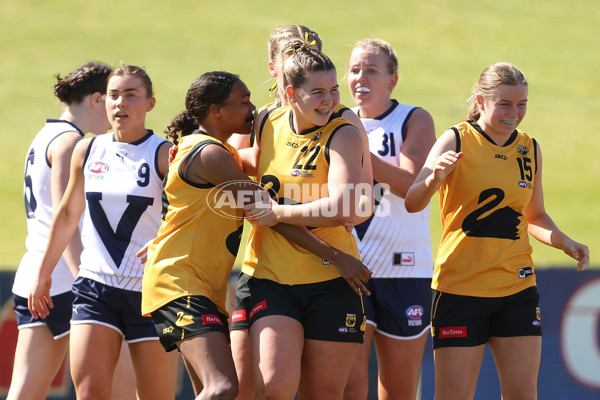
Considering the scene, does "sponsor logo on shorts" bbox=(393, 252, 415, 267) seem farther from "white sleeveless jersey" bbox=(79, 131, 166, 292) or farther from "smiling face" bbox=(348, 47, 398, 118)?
"white sleeveless jersey" bbox=(79, 131, 166, 292)

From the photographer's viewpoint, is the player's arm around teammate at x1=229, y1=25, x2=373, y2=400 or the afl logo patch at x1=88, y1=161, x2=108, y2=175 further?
the afl logo patch at x1=88, y1=161, x2=108, y2=175

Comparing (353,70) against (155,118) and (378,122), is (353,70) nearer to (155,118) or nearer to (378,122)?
(378,122)

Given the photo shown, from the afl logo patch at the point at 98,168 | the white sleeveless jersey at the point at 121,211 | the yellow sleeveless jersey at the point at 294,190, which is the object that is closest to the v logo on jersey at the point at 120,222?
the white sleeveless jersey at the point at 121,211

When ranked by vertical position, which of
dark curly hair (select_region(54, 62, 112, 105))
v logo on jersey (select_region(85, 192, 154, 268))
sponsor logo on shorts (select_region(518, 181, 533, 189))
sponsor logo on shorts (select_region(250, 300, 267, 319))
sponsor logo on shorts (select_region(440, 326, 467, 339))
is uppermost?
dark curly hair (select_region(54, 62, 112, 105))

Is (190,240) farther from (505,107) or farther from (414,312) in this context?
(505,107)

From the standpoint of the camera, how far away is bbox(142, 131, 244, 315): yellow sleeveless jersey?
13.8 feet

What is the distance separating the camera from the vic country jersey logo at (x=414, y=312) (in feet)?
17.0

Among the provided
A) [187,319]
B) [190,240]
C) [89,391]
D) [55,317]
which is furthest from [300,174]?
[55,317]

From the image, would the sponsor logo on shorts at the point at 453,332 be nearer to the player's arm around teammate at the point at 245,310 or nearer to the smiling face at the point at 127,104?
the player's arm around teammate at the point at 245,310

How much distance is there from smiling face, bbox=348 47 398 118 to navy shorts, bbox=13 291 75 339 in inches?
84.2

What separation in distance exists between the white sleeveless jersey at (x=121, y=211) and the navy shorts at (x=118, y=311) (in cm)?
5

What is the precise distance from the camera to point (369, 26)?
3178 cm

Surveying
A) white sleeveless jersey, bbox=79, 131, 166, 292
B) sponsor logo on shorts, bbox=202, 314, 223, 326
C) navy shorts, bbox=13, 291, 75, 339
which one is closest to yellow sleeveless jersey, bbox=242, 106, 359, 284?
sponsor logo on shorts, bbox=202, 314, 223, 326

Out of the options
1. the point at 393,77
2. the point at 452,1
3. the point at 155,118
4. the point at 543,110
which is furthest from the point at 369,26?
the point at 393,77
